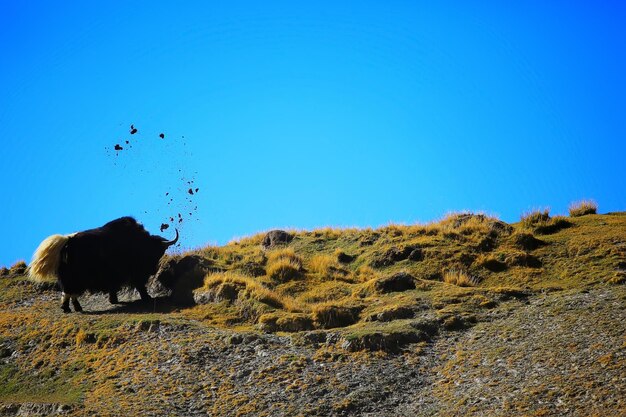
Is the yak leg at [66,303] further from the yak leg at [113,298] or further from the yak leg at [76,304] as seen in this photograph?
the yak leg at [113,298]

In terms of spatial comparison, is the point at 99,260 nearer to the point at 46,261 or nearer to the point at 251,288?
the point at 46,261

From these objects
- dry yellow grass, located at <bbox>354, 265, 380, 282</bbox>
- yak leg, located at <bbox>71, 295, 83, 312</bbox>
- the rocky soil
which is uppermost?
dry yellow grass, located at <bbox>354, 265, 380, 282</bbox>

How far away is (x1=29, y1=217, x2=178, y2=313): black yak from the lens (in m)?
20.7

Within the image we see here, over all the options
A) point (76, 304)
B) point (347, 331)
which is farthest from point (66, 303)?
point (347, 331)

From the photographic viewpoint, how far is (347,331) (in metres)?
16.4

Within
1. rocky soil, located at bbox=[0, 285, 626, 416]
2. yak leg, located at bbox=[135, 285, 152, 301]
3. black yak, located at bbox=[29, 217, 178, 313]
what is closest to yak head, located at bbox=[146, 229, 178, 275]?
black yak, located at bbox=[29, 217, 178, 313]

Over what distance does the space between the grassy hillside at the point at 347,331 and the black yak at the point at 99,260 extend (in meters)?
0.71

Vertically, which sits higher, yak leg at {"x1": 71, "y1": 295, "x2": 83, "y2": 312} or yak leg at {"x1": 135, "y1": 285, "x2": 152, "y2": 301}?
yak leg at {"x1": 135, "y1": 285, "x2": 152, "y2": 301}

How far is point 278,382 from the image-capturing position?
14289mm

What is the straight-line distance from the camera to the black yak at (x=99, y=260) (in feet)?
67.8

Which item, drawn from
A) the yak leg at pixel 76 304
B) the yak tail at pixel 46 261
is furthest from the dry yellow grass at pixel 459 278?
the yak tail at pixel 46 261

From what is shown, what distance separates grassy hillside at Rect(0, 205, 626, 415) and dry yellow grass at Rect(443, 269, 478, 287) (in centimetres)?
6

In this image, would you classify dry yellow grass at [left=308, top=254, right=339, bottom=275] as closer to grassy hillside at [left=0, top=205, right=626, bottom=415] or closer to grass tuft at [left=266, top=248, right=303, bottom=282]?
grassy hillside at [left=0, top=205, right=626, bottom=415]

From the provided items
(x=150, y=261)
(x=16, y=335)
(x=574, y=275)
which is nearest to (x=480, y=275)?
(x=574, y=275)
